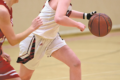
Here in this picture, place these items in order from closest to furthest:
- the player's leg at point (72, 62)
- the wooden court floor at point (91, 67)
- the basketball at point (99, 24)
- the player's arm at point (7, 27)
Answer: the player's arm at point (7, 27) → the player's leg at point (72, 62) → the basketball at point (99, 24) → the wooden court floor at point (91, 67)

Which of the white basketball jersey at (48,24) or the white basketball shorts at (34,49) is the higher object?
the white basketball jersey at (48,24)

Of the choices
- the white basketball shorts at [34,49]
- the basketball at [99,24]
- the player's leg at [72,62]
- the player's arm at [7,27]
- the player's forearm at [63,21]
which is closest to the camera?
the player's arm at [7,27]

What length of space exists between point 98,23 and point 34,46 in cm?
98

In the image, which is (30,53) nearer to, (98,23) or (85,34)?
(98,23)

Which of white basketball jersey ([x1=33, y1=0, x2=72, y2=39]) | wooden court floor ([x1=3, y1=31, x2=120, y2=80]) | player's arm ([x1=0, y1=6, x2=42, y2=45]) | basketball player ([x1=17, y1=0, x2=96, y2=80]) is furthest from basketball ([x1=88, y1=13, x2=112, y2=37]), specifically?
player's arm ([x1=0, y1=6, x2=42, y2=45])

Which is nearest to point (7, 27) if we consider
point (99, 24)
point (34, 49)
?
point (34, 49)

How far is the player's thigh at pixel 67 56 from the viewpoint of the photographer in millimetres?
2619

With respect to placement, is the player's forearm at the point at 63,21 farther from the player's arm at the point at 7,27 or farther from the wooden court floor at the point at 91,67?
the wooden court floor at the point at 91,67

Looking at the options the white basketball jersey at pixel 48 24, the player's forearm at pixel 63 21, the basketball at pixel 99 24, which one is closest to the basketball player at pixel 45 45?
the white basketball jersey at pixel 48 24

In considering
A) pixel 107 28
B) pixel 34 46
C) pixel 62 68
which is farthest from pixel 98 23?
pixel 62 68

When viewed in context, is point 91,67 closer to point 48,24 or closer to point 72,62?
point 72,62

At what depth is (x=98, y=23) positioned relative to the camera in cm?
290

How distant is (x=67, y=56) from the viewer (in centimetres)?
265

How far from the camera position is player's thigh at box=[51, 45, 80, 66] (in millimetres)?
2619
